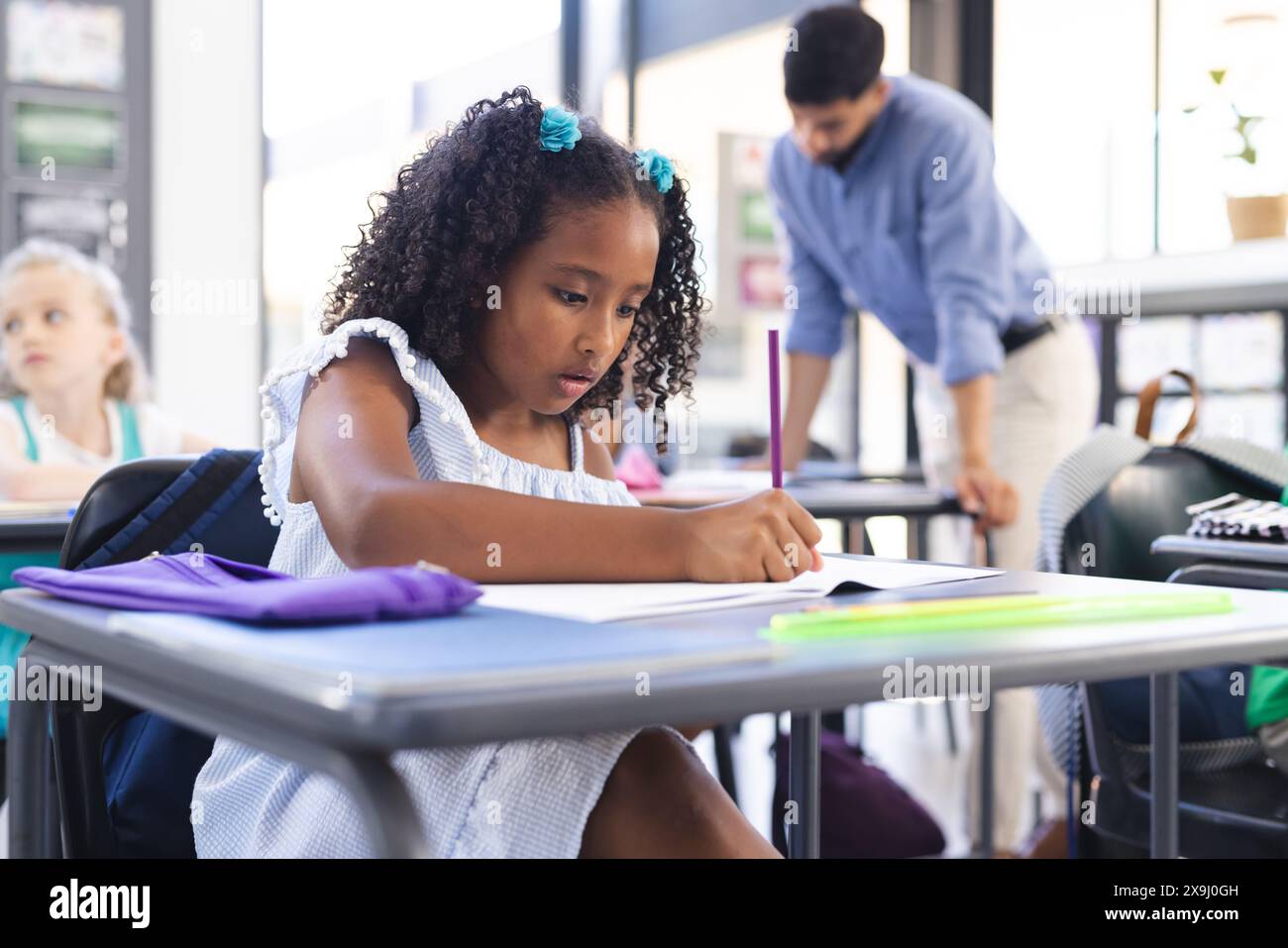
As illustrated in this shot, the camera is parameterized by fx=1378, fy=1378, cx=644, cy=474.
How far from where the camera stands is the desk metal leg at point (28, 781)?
2.95ft

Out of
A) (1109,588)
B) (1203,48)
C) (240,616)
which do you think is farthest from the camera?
(1203,48)

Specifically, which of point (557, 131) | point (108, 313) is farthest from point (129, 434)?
point (557, 131)

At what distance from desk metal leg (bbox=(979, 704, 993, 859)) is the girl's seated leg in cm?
164

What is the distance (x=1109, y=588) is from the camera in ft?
3.15

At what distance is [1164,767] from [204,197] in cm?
367

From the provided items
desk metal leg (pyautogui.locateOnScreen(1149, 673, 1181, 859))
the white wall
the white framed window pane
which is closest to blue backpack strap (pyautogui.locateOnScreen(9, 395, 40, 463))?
the white wall

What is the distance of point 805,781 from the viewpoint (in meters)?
1.28

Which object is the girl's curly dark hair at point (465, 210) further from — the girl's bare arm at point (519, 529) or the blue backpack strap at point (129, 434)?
the blue backpack strap at point (129, 434)

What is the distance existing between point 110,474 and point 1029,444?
6.29 ft

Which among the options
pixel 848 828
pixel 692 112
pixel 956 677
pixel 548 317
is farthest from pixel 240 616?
pixel 692 112

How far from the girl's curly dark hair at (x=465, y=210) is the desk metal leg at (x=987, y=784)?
4.70 ft

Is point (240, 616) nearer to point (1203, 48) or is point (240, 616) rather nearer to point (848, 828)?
point (848, 828)

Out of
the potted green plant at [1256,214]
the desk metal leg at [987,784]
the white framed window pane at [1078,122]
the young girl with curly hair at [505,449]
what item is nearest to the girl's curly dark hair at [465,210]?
the young girl with curly hair at [505,449]

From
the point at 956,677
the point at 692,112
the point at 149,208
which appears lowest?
the point at 956,677
